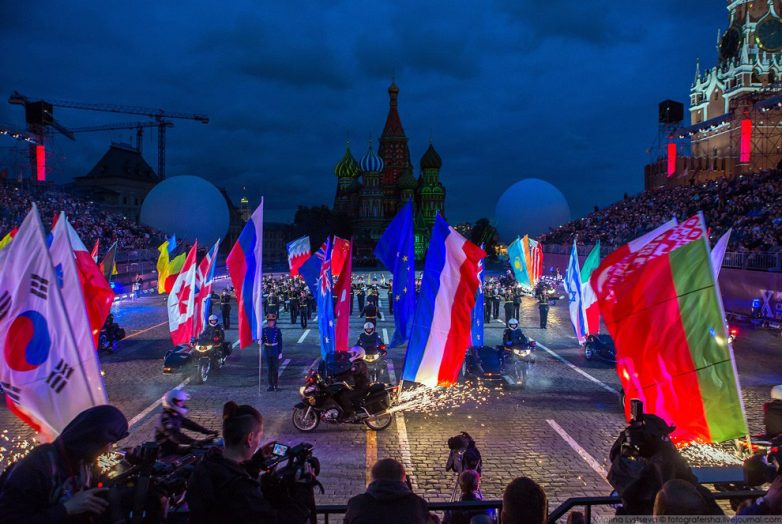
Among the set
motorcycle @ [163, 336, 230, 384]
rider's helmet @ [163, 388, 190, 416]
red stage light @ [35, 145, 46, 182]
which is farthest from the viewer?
red stage light @ [35, 145, 46, 182]

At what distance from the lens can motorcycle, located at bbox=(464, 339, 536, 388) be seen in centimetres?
1327

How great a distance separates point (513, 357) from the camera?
1357cm

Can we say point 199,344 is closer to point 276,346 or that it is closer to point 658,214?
point 276,346

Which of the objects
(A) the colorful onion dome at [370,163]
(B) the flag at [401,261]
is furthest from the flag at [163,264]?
(A) the colorful onion dome at [370,163]

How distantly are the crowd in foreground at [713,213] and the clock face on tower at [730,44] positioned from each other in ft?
58.5

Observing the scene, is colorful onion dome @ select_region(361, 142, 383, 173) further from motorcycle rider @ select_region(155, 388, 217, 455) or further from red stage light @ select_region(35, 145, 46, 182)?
motorcycle rider @ select_region(155, 388, 217, 455)

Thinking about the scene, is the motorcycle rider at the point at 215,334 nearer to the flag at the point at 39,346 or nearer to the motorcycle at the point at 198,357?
the motorcycle at the point at 198,357

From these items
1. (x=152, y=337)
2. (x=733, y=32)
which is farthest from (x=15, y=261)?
(x=733, y=32)

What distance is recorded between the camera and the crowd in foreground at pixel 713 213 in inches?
1011

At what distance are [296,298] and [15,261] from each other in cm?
1890

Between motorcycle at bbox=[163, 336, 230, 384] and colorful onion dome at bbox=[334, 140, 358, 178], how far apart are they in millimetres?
80532

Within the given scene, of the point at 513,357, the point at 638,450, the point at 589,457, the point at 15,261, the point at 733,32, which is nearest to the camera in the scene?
the point at 638,450

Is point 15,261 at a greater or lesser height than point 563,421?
greater

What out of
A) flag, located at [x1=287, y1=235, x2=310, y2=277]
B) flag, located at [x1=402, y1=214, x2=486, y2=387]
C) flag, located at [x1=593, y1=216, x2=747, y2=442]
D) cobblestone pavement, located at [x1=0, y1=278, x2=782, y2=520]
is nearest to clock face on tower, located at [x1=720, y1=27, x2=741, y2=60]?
cobblestone pavement, located at [x1=0, y1=278, x2=782, y2=520]
